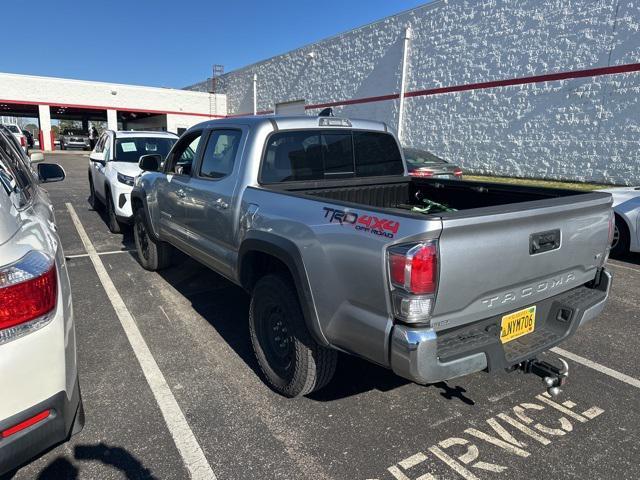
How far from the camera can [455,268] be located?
2.17m

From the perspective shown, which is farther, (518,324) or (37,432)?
(518,324)

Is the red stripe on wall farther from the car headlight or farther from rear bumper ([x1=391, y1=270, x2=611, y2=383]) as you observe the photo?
the car headlight

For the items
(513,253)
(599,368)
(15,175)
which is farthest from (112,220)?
(599,368)

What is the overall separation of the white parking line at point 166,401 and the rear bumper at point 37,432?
73 centimetres

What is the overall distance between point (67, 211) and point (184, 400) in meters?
8.96

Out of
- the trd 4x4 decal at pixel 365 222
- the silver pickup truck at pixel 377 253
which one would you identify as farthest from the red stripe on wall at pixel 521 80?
the trd 4x4 decal at pixel 365 222

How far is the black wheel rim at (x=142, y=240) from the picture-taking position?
5.85 m

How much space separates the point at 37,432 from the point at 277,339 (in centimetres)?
162

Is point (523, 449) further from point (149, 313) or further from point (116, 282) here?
point (116, 282)

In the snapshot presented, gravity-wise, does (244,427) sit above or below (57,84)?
below

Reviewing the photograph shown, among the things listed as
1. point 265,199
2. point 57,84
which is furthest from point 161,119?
point 265,199

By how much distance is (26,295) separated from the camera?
1734 mm

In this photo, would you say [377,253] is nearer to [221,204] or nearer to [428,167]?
[221,204]

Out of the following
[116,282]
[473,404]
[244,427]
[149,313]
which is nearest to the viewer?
[244,427]
